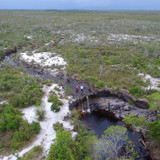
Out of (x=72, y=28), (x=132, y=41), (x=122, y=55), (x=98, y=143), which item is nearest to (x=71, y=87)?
(x=98, y=143)

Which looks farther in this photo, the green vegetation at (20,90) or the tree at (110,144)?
the green vegetation at (20,90)

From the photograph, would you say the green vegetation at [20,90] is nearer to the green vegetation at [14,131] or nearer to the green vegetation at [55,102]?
the green vegetation at [55,102]

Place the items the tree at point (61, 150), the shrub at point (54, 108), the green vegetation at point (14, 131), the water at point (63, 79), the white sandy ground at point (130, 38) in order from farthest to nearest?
1. the white sandy ground at point (130, 38)
2. the water at point (63, 79)
3. the shrub at point (54, 108)
4. the green vegetation at point (14, 131)
5. the tree at point (61, 150)

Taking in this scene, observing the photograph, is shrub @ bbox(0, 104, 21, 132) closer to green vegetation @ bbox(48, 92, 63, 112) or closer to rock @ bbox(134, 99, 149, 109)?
green vegetation @ bbox(48, 92, 63, 112)

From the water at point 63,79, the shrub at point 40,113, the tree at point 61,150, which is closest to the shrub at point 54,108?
the shrub at point 40,113

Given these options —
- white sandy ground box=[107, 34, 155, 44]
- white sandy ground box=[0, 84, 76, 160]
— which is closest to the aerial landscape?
white sandy ground box=[0, 84, 76, 160]

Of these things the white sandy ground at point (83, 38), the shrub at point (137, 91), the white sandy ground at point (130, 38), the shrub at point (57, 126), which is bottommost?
the shrub at point (57, 126)

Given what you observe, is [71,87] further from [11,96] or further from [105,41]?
[105,41]

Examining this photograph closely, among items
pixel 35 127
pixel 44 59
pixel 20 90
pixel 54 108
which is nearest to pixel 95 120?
pixel 54 108
